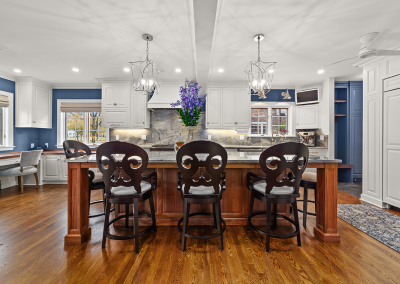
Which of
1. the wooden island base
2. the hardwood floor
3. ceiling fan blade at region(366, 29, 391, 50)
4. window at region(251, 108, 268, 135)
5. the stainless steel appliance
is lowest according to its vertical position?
the hardwood floor

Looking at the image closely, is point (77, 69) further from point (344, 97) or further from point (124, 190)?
point (344, 97)

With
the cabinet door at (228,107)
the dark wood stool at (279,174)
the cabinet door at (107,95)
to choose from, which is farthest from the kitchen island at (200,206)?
the cabinet door at (107,95)

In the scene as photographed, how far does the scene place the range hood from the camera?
4.53m

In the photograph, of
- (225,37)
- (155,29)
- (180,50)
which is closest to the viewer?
(155,29)

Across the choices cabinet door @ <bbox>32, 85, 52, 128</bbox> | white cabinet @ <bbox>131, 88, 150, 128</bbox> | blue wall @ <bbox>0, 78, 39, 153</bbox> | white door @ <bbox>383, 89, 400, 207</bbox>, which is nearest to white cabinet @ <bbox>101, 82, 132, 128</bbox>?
white cabinet @ <bbox>131, 88, 150, 128</bbox>

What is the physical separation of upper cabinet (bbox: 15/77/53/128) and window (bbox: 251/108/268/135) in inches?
214

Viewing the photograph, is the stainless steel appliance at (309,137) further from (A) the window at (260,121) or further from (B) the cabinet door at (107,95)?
(B) the cabinet door at (107,95)

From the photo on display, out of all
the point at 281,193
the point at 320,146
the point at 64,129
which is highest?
the point at 64,129

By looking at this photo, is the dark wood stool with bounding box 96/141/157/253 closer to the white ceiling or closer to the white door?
the white ceiling

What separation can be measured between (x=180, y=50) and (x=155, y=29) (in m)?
0.66

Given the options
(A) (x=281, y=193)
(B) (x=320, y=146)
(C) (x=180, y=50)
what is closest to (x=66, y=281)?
(A) (x=281, y=193)

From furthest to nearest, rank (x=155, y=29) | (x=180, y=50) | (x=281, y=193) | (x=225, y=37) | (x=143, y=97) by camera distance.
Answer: (x=143, y=97)
(x=180, y=50)
(x=225, y=37)
(x=155, y=29)
(x=281, y=193)

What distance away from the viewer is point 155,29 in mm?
2465

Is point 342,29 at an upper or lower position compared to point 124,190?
upper
